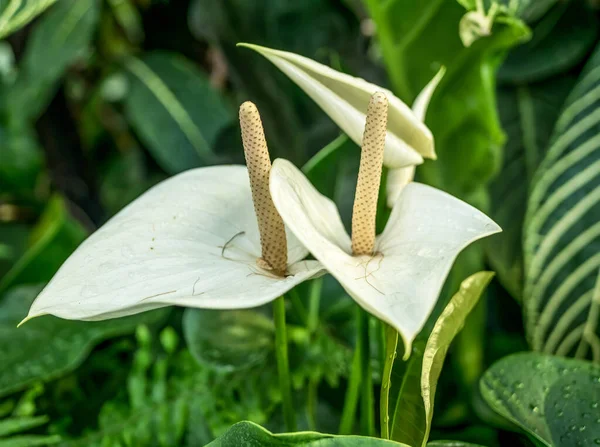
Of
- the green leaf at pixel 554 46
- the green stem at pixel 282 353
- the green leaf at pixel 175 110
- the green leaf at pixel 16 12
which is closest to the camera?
the green stem at pixel 282 353

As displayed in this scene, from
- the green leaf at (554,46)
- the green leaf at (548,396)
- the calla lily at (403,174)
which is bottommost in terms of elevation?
the green leaf at (548,396)

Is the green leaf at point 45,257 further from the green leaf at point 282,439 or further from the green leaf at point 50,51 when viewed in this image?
the green leaf at point 282,439

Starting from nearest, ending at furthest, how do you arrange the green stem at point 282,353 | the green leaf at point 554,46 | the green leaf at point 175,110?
the green stem at point 282,353
the green leaf at point 554,46
the green leaf at point 175,110

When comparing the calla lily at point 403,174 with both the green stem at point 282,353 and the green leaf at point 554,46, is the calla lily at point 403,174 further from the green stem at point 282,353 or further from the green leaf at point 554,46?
the green leaf at point 554,46

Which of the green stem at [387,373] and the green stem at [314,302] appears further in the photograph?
the green stem at [314,302]

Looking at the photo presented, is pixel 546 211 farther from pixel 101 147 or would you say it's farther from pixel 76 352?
pixel 101 147

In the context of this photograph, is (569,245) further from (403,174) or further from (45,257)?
(45,257)

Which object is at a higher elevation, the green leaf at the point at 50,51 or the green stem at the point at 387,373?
the green leaf at the point at 50,51

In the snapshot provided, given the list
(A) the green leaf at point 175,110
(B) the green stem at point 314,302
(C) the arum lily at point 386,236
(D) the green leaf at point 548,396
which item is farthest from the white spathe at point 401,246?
(A) the green leaf at point 175,110
